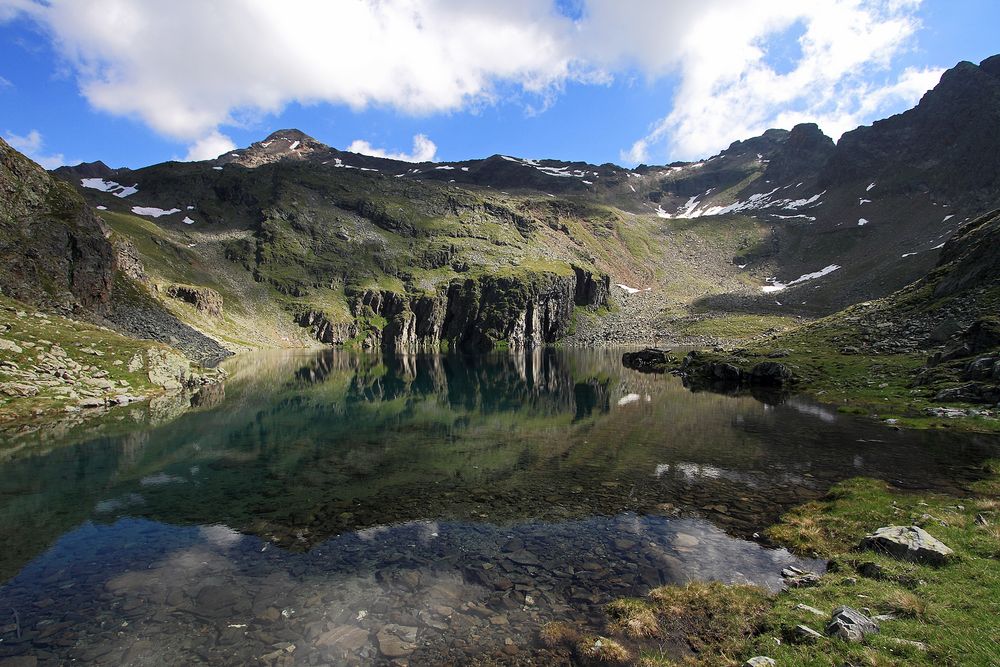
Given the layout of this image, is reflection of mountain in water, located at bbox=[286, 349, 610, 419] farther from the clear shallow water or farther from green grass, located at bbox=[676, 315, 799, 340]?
green grass, located at bbox=[676, 315, 799, 340]

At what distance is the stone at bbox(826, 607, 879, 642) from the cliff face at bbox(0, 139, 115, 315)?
83.1m

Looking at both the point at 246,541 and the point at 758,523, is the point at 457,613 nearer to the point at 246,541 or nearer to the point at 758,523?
the point at 246,541

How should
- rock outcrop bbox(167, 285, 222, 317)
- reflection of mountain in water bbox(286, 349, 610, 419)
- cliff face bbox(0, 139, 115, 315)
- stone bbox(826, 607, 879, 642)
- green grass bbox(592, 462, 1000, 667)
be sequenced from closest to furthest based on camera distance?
green grass bbox(592, 462, 1000, 667)
stone bbox(826, 607, 879, 642)
reflection of mountain in water bbox(286, 349, 610, 419)
cliff face bbox(0, 139, 115, 315)
rock outcrop bbox(167, 285, 222, 317)

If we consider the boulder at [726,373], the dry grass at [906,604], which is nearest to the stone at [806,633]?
the dry grass at [906,604]

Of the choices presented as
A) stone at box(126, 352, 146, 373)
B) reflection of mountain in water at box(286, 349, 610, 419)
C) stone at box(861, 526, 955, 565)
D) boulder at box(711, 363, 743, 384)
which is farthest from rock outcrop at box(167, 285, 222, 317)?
stone at box(861, 526, 955, 565)

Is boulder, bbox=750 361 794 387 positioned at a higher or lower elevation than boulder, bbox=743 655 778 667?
higher

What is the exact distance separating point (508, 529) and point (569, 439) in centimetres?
1709

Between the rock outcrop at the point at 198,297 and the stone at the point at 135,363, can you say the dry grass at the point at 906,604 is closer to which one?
the stone at the point at 135,363

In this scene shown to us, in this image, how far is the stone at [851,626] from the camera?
10.0m

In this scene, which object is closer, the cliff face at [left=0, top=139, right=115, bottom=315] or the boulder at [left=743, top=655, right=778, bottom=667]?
the boulder at [left=743, top=655, right=778, bottom=667]

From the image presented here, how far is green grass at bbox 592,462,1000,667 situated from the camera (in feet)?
31.1

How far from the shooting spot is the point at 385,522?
1992 cm

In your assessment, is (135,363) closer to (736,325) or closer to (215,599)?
(215,599)

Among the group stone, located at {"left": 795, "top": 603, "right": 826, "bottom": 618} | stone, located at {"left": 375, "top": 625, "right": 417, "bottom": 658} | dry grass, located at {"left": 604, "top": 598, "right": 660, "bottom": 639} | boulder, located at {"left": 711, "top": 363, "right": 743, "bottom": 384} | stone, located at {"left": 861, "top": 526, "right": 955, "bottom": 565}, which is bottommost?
stone, located at {"left": 375, "top": 625, "right": 417, "bottom": 658}
